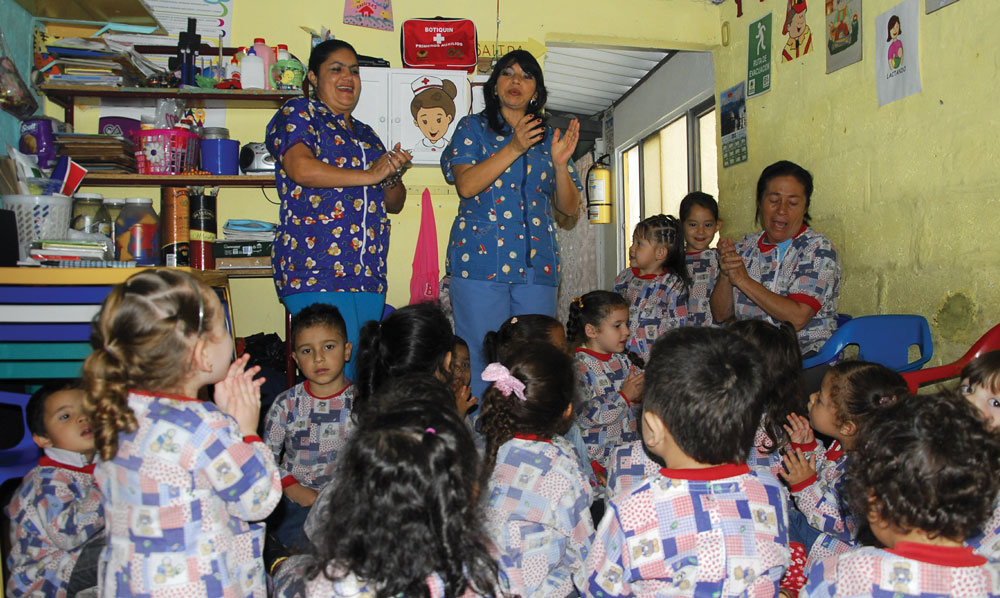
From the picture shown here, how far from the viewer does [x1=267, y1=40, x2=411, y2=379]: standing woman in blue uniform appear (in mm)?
2373

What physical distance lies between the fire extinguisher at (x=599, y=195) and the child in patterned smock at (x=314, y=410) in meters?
4.70

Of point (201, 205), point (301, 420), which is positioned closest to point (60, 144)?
point (201, 205)

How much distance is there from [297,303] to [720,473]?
1.57m

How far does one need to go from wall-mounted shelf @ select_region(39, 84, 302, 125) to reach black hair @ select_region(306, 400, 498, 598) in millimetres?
2563

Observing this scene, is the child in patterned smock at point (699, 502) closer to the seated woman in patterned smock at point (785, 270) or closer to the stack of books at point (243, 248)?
the seated woman in patterned smock at point (785, 270)

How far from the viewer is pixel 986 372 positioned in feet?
5.31

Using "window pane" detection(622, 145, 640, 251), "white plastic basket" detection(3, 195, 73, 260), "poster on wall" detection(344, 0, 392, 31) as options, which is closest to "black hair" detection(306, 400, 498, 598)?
"white plastic basket" detection(3, 195, 73, 260)

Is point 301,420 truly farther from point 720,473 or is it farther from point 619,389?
point 720,473

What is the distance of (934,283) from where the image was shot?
8.39 ft

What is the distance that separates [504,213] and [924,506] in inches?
64.9

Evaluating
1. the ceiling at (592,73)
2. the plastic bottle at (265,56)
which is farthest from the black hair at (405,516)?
the ceiling at (592,73)

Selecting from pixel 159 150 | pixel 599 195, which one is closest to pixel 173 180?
pixel 159 150

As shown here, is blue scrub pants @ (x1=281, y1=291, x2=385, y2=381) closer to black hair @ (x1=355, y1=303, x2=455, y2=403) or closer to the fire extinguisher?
black hair @ (x1=355, y1=303, x2=455, y2=403)

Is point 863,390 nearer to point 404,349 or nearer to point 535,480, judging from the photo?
point 535,480
